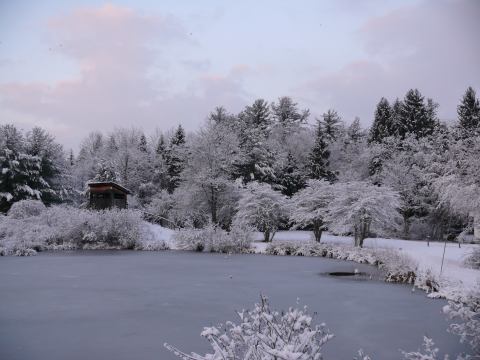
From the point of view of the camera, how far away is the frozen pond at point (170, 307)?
8.23 metres

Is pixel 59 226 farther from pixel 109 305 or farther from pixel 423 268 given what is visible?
pixel 423 268

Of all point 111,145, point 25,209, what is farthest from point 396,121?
point 111,145

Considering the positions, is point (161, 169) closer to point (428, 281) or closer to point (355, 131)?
point (355, 131)

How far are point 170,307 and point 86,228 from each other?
69.3 ft

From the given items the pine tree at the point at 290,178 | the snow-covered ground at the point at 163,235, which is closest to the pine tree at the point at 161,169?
the pine tree at the point at 290,178

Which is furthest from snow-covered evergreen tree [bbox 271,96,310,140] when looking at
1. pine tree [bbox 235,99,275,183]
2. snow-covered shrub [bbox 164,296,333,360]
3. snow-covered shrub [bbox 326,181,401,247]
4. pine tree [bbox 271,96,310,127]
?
snow-covered shrub [bbox 164,296,333,360]

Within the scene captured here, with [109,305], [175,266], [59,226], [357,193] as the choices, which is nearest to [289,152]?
[357,193]

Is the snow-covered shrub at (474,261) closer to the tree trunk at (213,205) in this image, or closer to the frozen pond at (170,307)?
the frozen pond at (170,307)

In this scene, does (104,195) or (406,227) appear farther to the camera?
(406,227)

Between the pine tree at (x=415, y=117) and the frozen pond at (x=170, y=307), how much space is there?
109 feet

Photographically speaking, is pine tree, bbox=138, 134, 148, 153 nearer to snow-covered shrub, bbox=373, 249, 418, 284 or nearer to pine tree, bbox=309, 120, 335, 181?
pine tree, bbox=309, 120, 335, 181

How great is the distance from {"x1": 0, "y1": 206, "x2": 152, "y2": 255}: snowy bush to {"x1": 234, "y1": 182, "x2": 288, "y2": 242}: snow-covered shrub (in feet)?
25.7

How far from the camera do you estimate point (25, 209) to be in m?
32.6

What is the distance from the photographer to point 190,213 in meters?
38.7
